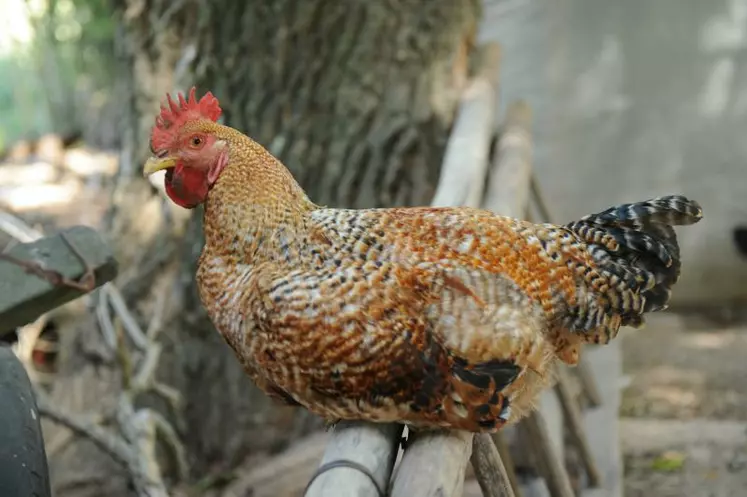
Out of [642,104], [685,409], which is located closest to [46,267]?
[685,409]

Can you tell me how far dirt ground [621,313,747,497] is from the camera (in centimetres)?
359

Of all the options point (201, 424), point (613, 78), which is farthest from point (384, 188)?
point (613, 78)

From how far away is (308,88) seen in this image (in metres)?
3.61

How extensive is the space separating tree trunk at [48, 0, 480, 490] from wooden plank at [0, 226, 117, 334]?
1.91 metres

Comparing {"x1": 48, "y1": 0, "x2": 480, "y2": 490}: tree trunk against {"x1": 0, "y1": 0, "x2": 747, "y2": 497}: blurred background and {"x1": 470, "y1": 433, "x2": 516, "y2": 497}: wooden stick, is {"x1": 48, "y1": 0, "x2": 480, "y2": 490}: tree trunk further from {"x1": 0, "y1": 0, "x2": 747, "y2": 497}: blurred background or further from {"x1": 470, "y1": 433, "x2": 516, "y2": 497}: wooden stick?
{"x1": 470, "y1": 433, "x2": 516, "y2": 497}: wooden stick

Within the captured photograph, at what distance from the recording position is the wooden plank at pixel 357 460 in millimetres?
1525

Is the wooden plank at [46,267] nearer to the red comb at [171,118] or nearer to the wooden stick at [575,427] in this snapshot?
the red comb at [171,118]

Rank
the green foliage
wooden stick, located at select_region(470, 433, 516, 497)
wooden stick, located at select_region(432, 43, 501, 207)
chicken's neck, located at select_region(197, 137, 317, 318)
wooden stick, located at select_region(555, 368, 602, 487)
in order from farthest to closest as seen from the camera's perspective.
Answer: the green foliage → wooden stick, located at select_region(555, 368, 602, 487) → wooden stick, located at select_region(432, 43, 501, 207) → wooden stick, located at select_region(470, 433, 516, 497) → chicken's neck, located at select_region(197, 137, 317, 318)

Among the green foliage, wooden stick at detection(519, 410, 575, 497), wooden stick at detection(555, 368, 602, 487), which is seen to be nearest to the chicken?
wooden stick at detection(519, 410, 575, 497)

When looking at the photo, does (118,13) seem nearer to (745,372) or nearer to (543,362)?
(543,362)

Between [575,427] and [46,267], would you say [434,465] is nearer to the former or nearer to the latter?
[46,267]

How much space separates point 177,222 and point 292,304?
7.46 feet

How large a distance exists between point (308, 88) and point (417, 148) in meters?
0.53

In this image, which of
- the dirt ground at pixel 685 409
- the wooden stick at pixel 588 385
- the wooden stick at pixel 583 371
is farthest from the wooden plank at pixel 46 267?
the dirt ground at pixel 685 409
